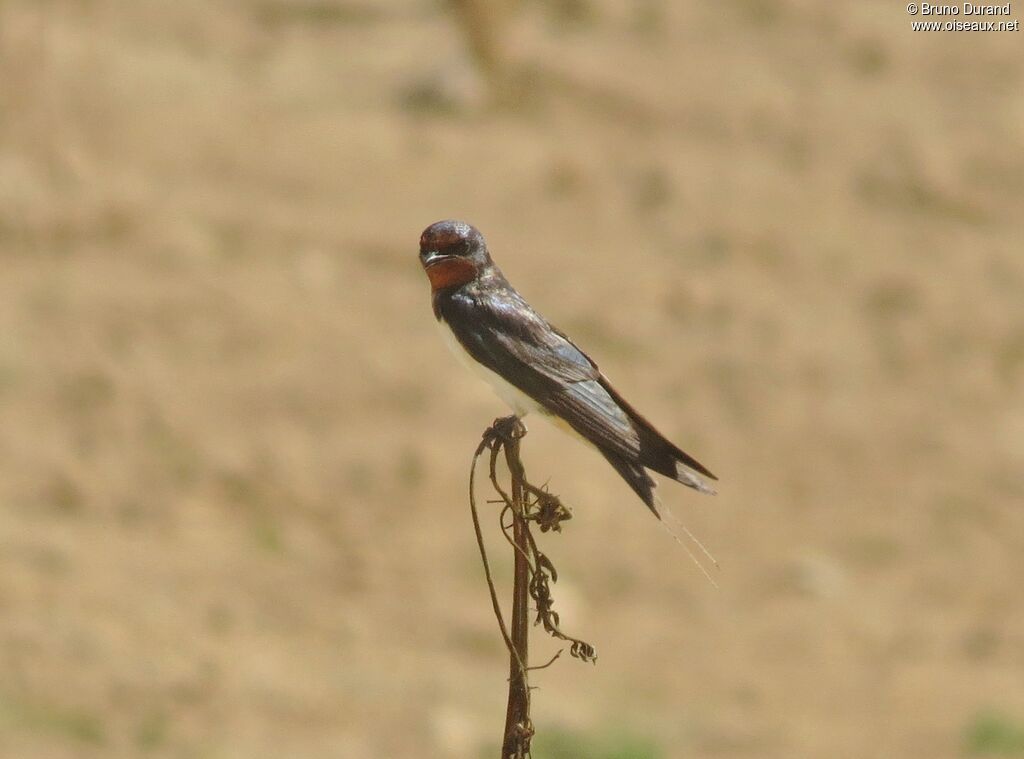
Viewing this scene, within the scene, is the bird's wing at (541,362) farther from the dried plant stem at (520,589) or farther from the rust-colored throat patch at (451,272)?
the dried plant stem at (520,589)

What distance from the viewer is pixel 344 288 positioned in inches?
445

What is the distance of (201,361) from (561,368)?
7.51 metres

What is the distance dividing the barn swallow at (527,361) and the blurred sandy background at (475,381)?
449cm

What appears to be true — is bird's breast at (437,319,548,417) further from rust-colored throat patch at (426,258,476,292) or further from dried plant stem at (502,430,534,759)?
dried plant stem at (502,430,534,759)

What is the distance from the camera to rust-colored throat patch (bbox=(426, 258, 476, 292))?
11.0 ft

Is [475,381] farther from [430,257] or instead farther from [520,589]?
[520,589]

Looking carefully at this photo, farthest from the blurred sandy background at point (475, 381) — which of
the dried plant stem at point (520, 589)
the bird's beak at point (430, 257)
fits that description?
the dried plant stem at point (520, 589)

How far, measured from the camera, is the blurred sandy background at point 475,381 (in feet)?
27.0

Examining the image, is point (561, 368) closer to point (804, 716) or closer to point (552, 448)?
point (804, 716)

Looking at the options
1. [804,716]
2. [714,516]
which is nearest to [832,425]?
[714,516]

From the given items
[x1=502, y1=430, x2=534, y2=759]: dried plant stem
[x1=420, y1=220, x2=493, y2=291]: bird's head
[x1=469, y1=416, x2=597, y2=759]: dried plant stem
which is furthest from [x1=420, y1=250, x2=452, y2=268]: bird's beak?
[x1=502, y1=430, x2=534, y2=759]: dried plant stem

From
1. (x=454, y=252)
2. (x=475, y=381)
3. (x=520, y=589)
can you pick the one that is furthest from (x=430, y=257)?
(x=475, y=381)

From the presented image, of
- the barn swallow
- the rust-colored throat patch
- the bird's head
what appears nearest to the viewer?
the barn swallow

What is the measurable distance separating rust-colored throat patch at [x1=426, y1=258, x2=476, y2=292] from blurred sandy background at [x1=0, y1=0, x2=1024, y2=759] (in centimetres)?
448
